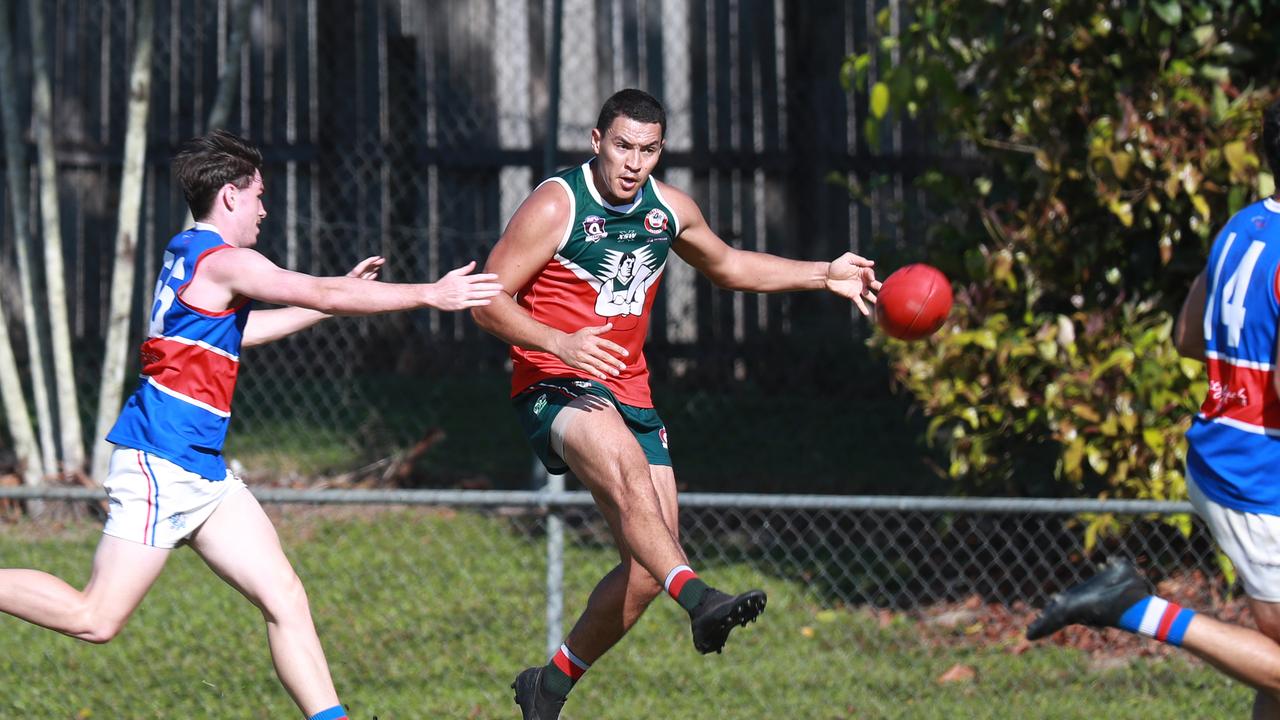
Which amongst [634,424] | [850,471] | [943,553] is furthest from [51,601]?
[850,471]

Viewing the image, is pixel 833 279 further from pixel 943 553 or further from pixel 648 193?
pixel 943 553

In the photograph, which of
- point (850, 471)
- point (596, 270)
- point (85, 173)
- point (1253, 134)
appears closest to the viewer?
point (596, 270)

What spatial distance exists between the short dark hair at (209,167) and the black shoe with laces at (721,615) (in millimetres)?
2049

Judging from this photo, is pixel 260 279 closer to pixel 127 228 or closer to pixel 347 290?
pixel 347 290

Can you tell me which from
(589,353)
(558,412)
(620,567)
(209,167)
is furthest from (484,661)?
(209,167)

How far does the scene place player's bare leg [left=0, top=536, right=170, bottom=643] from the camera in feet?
15.0

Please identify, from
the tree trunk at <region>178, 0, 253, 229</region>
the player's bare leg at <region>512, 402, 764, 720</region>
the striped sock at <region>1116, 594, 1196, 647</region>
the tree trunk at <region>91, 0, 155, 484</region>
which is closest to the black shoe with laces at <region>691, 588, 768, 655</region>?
the player's bare leg at <region>512, 402, 764, 720</region>

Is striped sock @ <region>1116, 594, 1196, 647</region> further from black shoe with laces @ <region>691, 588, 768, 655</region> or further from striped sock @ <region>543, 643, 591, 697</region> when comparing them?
striped sock @ <region>543, 643, 591, 697</region>

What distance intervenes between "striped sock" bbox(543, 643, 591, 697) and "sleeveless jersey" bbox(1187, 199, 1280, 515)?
7.53 feet

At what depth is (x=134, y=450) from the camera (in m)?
4.63

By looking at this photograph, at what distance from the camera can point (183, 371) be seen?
4652 millimetres

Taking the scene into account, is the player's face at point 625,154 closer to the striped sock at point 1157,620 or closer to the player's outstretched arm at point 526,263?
the player's outstretched arm at point 526,263

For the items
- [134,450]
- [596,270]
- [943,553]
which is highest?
[596,270]

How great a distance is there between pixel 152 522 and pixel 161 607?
322 centimetres
